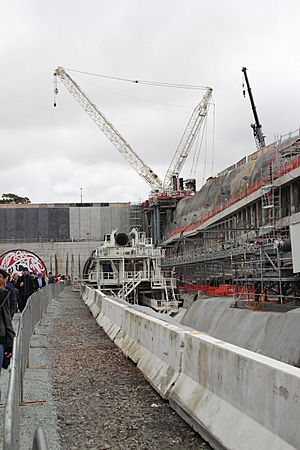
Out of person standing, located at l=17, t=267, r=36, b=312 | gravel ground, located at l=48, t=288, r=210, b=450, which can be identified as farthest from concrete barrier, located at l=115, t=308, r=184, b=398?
person standing, located at l=17, t=267, r=36, b=312

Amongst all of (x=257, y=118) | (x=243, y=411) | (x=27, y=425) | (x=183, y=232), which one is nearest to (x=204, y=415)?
(x=243, y=411)

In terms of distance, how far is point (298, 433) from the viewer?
481cm

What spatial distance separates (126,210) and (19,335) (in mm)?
92501

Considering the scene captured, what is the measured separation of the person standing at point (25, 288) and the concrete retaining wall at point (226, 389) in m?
12.0

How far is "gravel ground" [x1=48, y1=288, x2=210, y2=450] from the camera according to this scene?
6773 mm

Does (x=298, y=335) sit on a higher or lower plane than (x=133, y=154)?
lower

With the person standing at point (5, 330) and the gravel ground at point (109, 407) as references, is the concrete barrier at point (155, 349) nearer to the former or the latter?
the gravel ground at point (109, 407)

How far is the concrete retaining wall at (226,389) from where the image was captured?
5.15 m

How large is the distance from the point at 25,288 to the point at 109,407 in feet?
A: 45.7

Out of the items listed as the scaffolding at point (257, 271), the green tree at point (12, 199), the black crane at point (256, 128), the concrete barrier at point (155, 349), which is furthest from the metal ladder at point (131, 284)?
the green tree at point (12, 199)

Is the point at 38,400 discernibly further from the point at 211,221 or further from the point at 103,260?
the point at 211,221

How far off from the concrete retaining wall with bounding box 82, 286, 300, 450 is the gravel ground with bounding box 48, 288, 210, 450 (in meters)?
0.22

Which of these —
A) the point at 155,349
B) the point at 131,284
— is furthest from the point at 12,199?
the point at 155,349

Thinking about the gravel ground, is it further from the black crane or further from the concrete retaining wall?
the black crane
